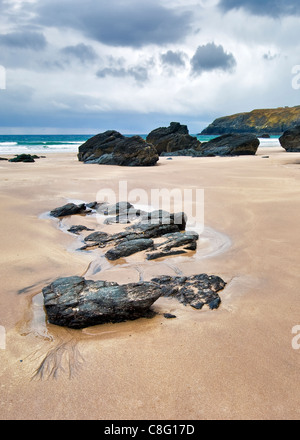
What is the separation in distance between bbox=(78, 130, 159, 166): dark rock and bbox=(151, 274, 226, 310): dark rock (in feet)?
52.3

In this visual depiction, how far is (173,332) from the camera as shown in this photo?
8.49ft

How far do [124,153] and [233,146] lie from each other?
12.2 metres

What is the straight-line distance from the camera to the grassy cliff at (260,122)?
113825 millimetres

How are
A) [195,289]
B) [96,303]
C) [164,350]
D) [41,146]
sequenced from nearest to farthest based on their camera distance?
[164,350] < [96,303] < [195,289] < [41,146]

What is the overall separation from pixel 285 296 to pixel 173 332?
1.34 meters

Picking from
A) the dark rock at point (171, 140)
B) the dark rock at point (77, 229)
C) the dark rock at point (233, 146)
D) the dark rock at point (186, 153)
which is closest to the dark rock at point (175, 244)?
the dark rock at point (77, 229)

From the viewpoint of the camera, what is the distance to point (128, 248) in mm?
4473

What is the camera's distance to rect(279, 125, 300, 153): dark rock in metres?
24.9

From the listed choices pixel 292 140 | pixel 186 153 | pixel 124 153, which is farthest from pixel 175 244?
pixel 186 153

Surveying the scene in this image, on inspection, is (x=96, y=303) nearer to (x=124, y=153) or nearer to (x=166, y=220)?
(x=166, y=220)

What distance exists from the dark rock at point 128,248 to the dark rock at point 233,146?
79.2 ft

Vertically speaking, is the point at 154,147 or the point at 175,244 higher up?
the point at 154,147
